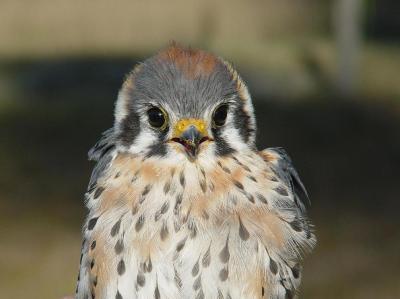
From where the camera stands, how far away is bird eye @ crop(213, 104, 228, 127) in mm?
4004

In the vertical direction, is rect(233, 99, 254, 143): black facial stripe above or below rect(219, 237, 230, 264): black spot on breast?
above

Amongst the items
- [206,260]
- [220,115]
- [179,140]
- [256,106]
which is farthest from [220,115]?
[256,106]

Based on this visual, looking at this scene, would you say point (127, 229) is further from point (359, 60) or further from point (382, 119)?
point (359, 60)

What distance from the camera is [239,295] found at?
4016mm

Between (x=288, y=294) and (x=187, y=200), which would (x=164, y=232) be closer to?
(x=187, y=200)

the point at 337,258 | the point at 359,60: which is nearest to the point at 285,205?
the point at 337,258

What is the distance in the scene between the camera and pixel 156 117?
3988 millimetres

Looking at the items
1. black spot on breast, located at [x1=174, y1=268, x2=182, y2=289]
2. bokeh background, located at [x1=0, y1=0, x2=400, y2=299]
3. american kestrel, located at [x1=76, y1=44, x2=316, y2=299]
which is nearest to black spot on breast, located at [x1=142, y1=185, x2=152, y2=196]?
american kestrel, located at [x1=76, y1=44, x2=316, y2=299]

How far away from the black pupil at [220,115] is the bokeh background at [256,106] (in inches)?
42.7

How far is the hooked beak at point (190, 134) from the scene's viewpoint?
3.84 metres

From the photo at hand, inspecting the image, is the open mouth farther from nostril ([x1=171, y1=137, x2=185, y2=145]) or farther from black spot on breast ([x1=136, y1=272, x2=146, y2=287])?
black spot on breast ([x1=136, y1=272, x2=146, y2=287])

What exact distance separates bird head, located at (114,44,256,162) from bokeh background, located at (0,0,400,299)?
0.98 meters

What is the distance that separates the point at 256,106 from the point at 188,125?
33.2 ft

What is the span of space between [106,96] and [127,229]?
1072cm
